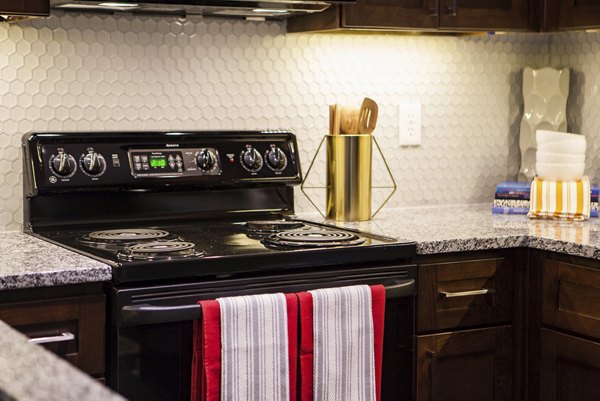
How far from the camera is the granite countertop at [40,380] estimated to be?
1.03 meters

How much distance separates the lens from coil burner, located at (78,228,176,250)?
2.38 m

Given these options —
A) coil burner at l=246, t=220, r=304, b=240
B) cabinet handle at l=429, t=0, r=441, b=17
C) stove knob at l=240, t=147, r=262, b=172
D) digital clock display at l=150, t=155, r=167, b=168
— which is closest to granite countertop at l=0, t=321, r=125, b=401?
coil burner at l=246, t=220, r=304, b=240

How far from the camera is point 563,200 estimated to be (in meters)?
2.92

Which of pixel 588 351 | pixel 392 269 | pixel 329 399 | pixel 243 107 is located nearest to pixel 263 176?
pixel 243 107

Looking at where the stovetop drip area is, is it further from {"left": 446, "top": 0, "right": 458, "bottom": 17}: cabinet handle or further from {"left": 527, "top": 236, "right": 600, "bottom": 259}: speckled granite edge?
{"left": 446, "top": 0, "right": 458, "bottom": 17}: cabinet handle

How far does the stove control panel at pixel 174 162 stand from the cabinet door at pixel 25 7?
20.1 inches

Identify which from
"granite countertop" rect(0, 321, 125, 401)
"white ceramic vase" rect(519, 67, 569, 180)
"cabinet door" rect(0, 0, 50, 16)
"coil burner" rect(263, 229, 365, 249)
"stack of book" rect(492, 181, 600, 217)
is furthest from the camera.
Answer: "white ceramic vase" rect(519, 67, 569, 180)

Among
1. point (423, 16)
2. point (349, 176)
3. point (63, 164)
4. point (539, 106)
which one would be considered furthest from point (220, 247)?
point (539, 106)

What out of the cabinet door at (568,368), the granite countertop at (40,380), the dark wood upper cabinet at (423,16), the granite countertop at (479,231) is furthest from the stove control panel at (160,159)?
the granite countertop at (40,380)

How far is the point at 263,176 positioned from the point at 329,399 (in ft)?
2.57

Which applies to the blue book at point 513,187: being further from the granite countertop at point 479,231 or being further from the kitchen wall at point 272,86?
the kitchen wall at point 272,86

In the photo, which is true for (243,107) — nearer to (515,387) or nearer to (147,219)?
(147,219)

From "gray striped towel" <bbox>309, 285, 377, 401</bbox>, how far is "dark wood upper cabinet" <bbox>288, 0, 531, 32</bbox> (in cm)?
84

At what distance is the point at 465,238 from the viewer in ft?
8.42
